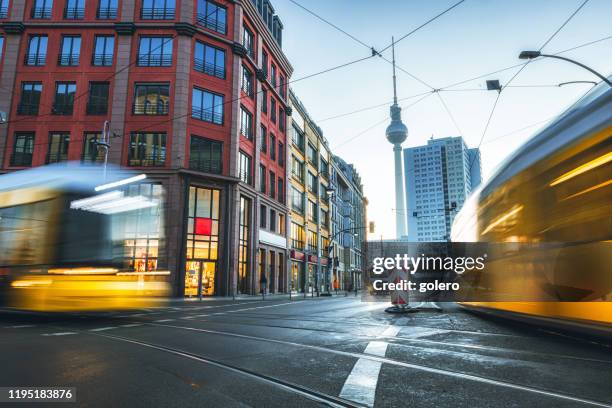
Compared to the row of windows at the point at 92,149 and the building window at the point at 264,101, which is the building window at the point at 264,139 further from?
the row of windows at the point at 92,149

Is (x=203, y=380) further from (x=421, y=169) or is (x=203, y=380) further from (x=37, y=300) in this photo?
(x=421, y=169)

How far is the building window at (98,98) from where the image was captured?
90.1 feet

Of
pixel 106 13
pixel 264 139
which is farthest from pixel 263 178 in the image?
pixel 106 13

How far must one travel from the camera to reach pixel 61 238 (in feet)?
31.8

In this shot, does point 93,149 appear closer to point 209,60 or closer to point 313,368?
point 209,60

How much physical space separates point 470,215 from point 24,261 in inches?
476

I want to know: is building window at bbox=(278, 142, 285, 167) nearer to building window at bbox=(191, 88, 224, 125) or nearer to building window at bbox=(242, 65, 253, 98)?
building window at bbox=(242, 65, 253, 98)

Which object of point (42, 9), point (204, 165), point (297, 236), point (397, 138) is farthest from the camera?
point (397, 138)

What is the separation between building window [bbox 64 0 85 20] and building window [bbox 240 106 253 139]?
1274cm

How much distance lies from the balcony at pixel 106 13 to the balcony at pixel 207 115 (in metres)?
8.91

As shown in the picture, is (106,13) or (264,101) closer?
(106,13)

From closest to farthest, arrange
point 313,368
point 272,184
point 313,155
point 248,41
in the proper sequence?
point 313,368
point 248,41
point 272,184
point 313,155

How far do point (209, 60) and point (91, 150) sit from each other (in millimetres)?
10267

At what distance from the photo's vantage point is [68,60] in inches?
1118
